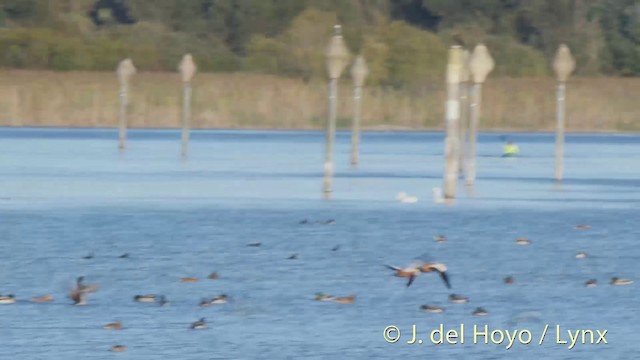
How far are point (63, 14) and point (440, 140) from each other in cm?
2671

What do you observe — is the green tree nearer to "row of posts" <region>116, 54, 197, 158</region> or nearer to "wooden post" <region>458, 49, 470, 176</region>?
"row of posts" <region>116, 54, 197, 158</region>

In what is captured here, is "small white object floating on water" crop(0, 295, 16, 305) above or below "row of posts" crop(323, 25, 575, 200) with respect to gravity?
below

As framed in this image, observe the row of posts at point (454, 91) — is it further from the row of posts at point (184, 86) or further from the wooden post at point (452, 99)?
the row of posts at point (184, 86)

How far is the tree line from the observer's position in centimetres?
6225

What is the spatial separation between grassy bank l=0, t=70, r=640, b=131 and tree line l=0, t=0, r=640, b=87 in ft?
10.7

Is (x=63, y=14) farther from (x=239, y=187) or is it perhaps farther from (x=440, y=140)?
(x=239, y=187)

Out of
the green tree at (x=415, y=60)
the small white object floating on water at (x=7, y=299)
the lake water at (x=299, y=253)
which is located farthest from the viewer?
the green tree at (x=415, y=60)

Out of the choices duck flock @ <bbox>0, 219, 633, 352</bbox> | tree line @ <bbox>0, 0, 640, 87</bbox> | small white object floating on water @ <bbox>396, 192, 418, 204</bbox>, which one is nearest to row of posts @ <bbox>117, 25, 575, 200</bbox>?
small white object floating on water @ <bbox>396, 192, 418, 204</bbox>

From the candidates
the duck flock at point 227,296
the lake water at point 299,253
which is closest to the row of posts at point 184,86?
the lake water at point 299,253

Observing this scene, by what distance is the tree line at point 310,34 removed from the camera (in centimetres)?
6225

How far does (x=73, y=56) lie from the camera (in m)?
64.5

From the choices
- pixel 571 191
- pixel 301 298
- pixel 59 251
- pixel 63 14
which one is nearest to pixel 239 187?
pixel 571 191

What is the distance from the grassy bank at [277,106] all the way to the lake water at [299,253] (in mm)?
14658

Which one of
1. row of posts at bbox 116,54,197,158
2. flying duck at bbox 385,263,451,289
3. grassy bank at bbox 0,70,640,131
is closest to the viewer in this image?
flying duck at bbox 385,263,451,289
